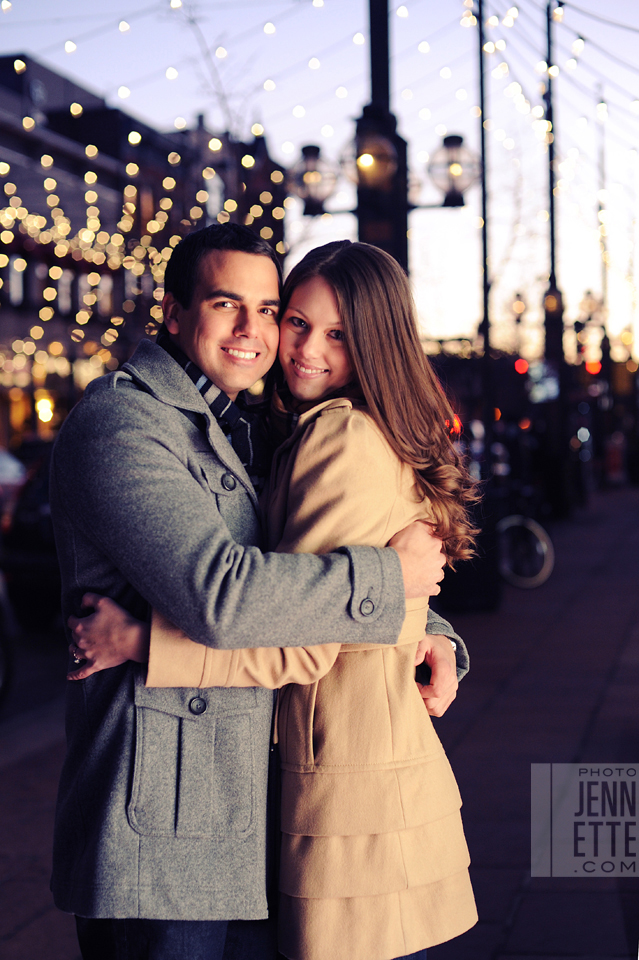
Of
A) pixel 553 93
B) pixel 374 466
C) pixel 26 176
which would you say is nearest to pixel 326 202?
pixel 553 93

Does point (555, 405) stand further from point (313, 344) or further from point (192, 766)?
point (192, 766)

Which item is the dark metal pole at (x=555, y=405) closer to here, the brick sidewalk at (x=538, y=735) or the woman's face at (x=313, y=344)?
the brick sidewalk at (x=538, y=735)

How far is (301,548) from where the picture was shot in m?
1.85

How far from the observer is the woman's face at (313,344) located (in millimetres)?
2164

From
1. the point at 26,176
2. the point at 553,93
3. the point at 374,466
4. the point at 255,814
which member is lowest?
the point at 255,814

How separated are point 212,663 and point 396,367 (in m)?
0.75

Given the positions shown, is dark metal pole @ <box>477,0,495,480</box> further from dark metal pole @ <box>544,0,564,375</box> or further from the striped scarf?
the striped scarf

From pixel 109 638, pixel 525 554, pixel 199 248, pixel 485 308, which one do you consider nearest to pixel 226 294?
pixel 199 248

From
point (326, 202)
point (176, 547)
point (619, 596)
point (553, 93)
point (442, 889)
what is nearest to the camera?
point (176, 547)

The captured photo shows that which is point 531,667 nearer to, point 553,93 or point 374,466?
point 374,466

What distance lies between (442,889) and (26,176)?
1346 inches

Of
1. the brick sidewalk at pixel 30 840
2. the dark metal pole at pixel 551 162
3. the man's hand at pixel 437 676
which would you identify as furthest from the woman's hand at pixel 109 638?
the dark metal pole at pixel 551 162

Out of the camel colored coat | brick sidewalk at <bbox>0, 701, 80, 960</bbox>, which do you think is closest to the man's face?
the camel colored coat

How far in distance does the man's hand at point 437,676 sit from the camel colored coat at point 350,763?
14cm
